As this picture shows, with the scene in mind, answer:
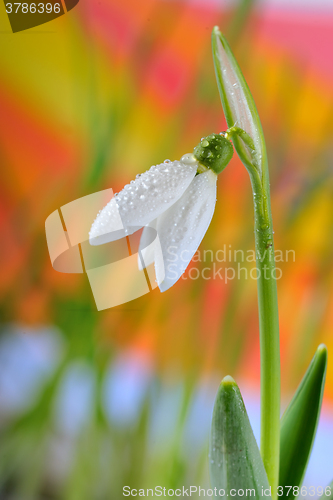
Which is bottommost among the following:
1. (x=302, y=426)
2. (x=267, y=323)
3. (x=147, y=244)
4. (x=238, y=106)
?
(x=302, y=426)

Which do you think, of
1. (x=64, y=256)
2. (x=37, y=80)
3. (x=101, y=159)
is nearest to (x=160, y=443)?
(x=64, y=256)

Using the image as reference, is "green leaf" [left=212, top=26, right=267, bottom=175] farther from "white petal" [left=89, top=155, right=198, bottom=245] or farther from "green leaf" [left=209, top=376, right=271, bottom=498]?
"green leaf" [left=209, top=376, right=271, bottom=498]

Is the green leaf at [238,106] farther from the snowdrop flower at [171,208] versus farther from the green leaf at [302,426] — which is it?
the green leaf at [302,426]

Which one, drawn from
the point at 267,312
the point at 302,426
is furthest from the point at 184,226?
the point at 302,426

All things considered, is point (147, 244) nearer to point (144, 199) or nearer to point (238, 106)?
point (144, 199)

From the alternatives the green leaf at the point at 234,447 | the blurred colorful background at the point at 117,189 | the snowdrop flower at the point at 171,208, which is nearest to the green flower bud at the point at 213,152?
the snowdrop flower at the point at 171,208

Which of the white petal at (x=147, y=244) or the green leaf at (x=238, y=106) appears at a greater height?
the green leaf at (x=238, y=106)
